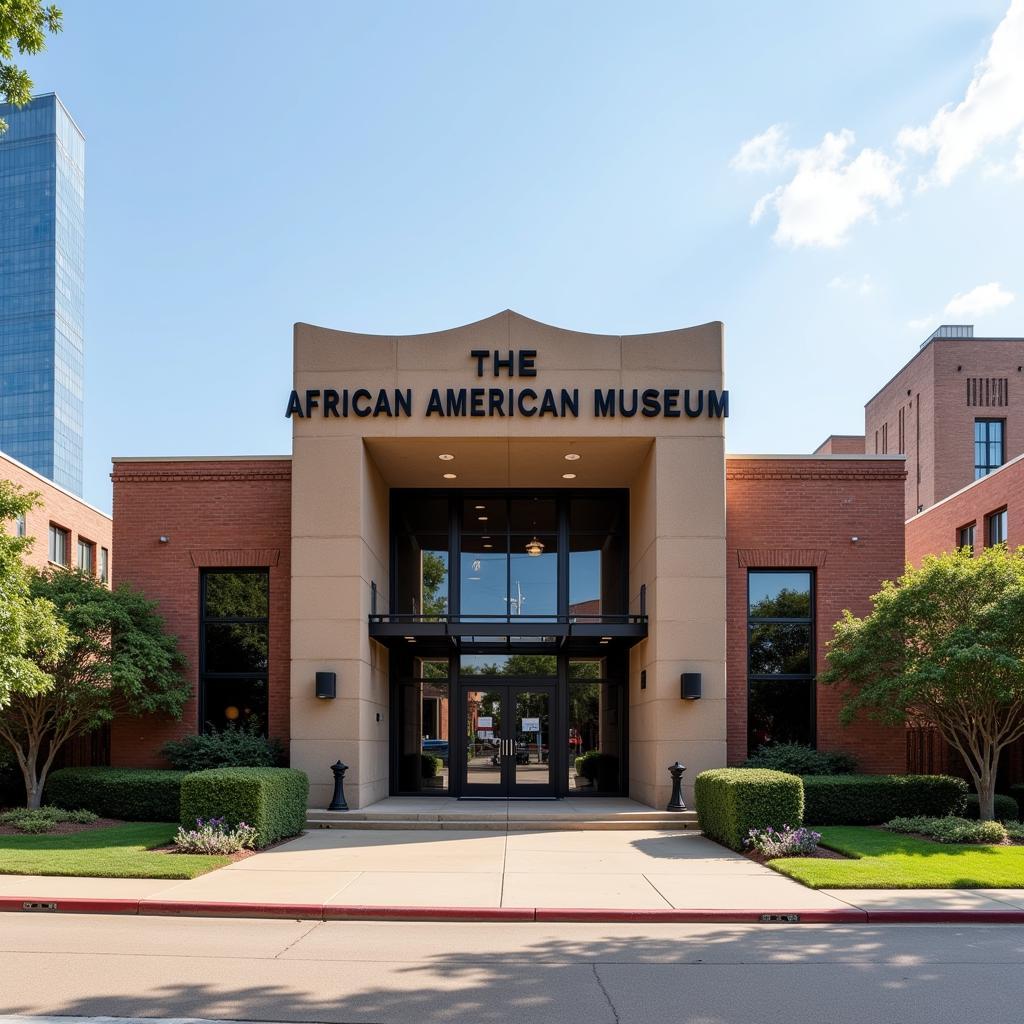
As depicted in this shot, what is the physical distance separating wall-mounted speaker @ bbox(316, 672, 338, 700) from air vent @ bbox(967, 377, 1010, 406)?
48998mm

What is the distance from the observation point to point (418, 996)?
7.79 m

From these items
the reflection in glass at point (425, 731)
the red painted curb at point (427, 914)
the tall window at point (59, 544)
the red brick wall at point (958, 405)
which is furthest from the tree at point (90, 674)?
the red brick wall at point (958, 405)

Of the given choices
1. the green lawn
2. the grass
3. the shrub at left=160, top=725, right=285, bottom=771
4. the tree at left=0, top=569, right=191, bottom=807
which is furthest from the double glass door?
the grass

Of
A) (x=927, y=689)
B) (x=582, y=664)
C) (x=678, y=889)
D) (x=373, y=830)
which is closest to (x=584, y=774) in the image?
(x=582, y=664)

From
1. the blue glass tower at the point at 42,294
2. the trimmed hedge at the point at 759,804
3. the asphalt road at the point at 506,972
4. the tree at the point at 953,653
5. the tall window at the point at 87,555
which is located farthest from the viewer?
the blue glass tower at the point at 42,294

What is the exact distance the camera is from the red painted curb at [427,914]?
36.5ft

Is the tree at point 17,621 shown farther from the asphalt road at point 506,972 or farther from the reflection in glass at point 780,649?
the reflection in glass at point 780,649

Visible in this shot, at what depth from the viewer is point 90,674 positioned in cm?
1917

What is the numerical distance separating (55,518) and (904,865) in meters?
26.5

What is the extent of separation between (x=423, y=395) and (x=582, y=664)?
24.6 feet

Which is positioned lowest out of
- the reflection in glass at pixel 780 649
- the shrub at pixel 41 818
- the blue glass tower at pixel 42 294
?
the shrub at pixel 41 818

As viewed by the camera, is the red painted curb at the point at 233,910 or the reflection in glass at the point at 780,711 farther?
the reflection in glass at the point at 780,711

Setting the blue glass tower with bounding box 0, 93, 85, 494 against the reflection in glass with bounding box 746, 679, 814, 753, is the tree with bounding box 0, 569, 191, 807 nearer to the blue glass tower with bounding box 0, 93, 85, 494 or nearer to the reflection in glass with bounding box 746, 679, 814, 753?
the reflection in glass with bounding box 746, 679, 814, 753

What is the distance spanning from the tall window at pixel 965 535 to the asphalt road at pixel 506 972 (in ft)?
62.4
